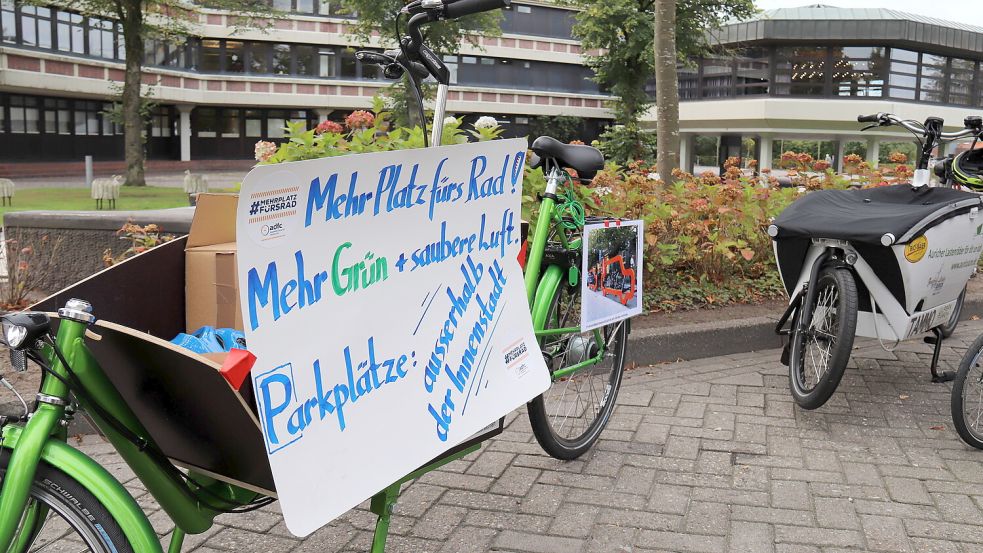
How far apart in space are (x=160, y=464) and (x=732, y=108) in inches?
1788

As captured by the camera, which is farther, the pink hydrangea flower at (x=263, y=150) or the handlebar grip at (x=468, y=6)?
the pink hydrangea flower at (x=263, y=150)

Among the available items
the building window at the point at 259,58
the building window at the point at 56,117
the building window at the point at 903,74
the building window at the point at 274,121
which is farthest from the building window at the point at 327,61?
the building window at the point at 903,74

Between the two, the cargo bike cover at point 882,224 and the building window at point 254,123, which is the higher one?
the building window at point 254,123

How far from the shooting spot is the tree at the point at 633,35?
1291 inches

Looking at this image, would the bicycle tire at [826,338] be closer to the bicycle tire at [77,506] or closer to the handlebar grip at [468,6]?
the handlebar grip at [468,6]

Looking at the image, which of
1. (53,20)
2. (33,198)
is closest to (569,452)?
(33,198)

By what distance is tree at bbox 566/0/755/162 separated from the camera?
32781 mm

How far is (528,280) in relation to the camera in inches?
137

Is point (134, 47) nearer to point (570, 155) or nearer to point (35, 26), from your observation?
point (35, 26)

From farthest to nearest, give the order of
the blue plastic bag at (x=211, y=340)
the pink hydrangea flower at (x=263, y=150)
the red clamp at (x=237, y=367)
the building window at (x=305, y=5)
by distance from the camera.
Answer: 1. the building window at (x=305, y=5)
2. the pink hydrangea flower at (x=263, y=150)
3. the blue plastic bag at (x=211, y=340)
4. the red clamp at (x=237, y=367)

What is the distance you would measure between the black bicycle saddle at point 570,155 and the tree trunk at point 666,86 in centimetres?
418

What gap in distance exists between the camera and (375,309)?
2266mm

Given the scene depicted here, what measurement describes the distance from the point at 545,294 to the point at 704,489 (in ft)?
3.39

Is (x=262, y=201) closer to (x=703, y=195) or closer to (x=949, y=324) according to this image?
(x=949, y=324)
